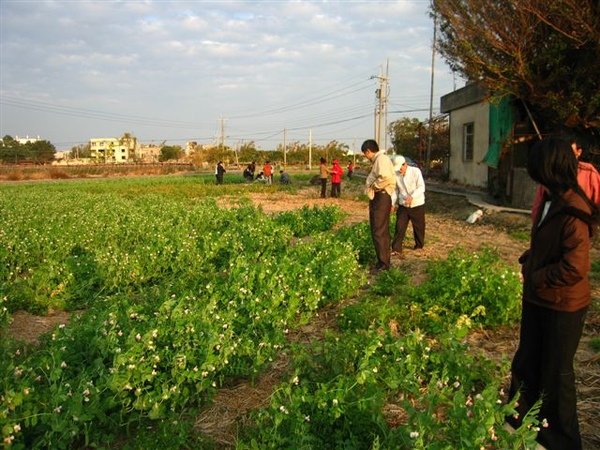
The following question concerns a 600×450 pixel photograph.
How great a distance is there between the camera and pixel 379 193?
679 cm

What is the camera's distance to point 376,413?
2.70 meters

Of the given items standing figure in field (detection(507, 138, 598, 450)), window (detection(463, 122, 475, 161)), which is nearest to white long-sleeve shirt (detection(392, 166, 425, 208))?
standing figure in field (detection(507, 138, 598, 450))

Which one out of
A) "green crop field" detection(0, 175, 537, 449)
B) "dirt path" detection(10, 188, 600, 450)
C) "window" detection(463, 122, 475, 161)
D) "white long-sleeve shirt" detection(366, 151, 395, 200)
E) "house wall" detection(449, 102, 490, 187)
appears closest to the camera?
"green crop field" detection(0, 175, 537, 449)

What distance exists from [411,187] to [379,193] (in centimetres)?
152

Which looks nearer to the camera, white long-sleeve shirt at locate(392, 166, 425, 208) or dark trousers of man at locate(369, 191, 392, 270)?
dark trousers of man at locate(369, 191, 392, 270)

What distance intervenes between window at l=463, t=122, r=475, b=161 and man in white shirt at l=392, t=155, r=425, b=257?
36.3 feet

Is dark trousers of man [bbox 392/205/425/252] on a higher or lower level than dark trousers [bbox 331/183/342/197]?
lower

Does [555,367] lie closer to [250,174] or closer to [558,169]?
[558,169]

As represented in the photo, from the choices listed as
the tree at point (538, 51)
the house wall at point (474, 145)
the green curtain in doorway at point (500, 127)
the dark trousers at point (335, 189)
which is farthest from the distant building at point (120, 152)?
the tree at point (538, 51)

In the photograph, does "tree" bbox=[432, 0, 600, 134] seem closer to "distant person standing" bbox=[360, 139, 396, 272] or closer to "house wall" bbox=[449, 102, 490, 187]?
"house wall" bbox=[449, 102, 490, 187]

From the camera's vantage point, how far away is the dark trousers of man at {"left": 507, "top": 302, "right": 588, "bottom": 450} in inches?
111

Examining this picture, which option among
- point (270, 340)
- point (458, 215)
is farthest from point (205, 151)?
point (270, 340)

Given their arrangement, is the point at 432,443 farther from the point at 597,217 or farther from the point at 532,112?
the point at 532,112

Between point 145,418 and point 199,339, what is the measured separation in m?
0.64
